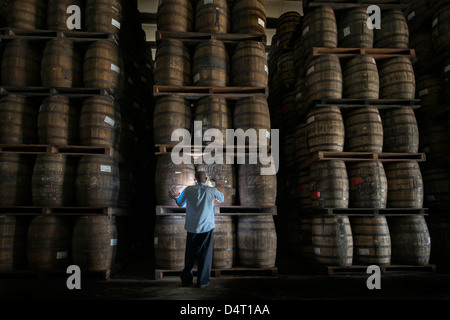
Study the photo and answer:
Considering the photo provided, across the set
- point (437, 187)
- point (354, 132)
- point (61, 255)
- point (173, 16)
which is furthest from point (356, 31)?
point (61, 255)

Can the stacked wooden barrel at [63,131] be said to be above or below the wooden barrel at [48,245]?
above

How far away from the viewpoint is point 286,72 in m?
7.32

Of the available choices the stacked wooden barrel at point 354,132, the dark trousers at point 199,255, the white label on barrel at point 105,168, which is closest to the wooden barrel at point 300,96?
the stacked wooden barrel at point 354,132

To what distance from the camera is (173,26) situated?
18.3 ft

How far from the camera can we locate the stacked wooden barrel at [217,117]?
16.0 feet

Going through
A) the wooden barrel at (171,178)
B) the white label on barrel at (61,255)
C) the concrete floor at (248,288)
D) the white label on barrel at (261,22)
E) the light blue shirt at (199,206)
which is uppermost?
the white label on barrel at (261,22)

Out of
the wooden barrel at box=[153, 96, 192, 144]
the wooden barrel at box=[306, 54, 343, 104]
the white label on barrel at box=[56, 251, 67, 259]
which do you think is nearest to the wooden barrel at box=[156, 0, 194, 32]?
the wooden barrel at box=[153, 96, 192, 144]

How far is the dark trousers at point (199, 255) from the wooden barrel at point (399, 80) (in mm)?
4550

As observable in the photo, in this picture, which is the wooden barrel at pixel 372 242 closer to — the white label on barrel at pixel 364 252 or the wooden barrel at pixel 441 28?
the white label on barrel at pixel 364 252

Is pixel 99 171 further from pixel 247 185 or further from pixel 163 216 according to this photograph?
pixel 247 185

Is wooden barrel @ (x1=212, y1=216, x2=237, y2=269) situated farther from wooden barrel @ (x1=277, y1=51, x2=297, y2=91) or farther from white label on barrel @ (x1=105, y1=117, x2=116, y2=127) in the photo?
wooden barrel @ (x1=277, y1=51, x2=297, y2=91)

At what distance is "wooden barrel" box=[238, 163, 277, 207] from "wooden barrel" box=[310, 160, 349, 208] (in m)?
0.94

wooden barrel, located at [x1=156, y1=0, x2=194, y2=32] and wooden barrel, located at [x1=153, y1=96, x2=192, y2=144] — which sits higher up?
wooden barrel, located at [x1=156, y1=0, x2=194, y2=32]

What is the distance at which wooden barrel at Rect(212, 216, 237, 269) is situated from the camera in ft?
15.8
